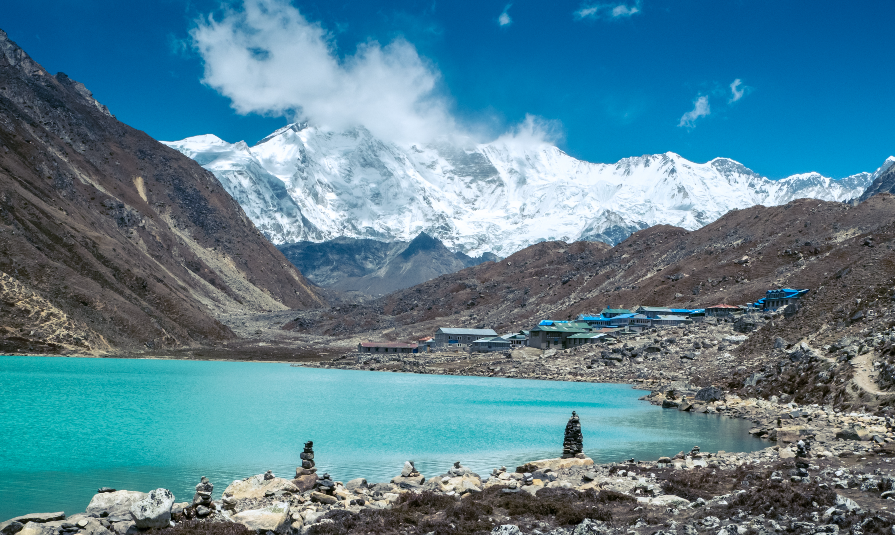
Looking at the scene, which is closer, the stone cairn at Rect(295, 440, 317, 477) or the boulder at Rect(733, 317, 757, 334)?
the stone cairn at Rect(295, 440, 317, 477)

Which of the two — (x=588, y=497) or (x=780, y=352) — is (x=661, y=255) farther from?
(x=588, y=497)

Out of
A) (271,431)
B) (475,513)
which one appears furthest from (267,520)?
(271,431)

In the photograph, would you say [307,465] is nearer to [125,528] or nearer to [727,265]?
[125,528]

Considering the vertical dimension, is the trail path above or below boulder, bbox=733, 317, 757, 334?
below

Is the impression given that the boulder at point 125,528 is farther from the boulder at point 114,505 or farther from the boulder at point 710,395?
the boulder at point 710,395

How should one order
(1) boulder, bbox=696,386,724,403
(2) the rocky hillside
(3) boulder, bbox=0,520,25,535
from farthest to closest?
(2) the rocky hillside
(1) boulder, bbox=696,386,724,403
(3) boulder, bbox=0,520,25,535

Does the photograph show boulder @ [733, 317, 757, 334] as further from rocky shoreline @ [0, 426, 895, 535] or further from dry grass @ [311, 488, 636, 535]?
dry grass @ [311, 488, 636, 535]

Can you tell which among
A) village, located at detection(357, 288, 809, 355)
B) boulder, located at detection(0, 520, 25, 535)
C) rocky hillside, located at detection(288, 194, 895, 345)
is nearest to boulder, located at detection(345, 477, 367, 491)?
boulder, located at detection(0, 520, 25, 535)
